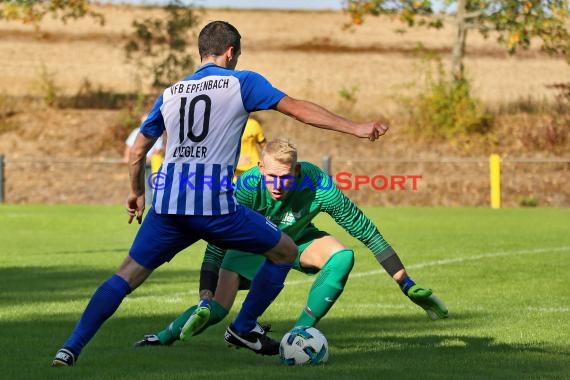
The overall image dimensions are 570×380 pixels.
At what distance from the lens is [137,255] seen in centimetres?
769

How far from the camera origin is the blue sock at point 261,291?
317 inches

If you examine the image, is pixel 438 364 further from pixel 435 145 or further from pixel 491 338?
pixel 435 145

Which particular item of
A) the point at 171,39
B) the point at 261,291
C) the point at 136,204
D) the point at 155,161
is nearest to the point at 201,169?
the point at 136,204

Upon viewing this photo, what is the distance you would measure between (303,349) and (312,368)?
0.18 meters

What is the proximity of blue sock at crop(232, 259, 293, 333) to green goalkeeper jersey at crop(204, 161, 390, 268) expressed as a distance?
0.71m

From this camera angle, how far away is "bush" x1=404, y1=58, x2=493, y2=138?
3622cm

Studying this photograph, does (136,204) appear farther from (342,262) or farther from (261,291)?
(342,262)

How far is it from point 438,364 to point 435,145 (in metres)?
28.9

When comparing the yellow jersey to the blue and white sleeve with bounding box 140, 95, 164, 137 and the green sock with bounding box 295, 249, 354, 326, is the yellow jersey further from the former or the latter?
Result: the blue and white sleeve with bounding box 140, 95, 164, 137

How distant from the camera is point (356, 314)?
1098cm

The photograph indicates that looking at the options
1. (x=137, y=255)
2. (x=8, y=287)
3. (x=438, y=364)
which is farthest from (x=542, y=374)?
(x=8, y=287)

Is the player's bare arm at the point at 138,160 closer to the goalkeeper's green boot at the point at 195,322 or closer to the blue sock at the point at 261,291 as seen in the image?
the goalkeeper's green boot at the point at 195,322

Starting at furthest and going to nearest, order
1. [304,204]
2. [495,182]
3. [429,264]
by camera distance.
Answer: [495,182]
[429,264]
[304,204]

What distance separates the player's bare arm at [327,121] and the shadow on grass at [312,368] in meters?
1.42
